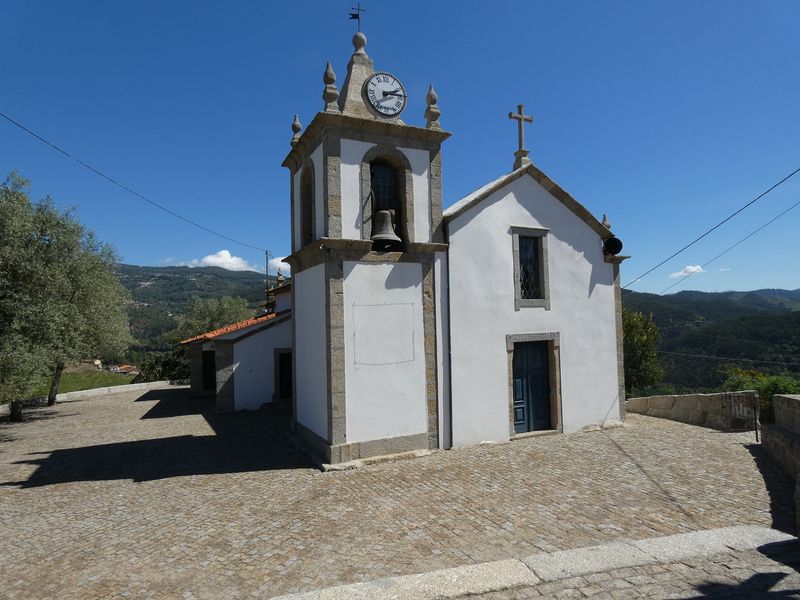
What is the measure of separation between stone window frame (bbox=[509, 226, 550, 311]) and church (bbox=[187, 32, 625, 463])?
4 centimetres

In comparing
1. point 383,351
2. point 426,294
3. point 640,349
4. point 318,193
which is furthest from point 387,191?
point 640,349

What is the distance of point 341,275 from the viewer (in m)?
8.75

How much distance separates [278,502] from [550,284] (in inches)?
306

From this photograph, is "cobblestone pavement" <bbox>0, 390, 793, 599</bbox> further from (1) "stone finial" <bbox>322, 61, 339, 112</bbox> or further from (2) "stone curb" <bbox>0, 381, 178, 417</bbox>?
(2) "stone curb" <bbox>0, 381, 178, 417</bbox>

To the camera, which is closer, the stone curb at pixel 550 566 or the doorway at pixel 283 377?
the stone curb at pixel 550 566

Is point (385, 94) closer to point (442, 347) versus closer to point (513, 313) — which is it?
point (442, 347)

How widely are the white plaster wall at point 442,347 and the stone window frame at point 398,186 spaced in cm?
93

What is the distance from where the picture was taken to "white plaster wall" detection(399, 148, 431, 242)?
31.5 ft

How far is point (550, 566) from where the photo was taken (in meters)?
4.60

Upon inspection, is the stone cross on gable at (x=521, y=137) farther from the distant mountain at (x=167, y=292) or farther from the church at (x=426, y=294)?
the distant mountain at (x=167, y=292)

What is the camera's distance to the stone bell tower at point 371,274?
8.71 m

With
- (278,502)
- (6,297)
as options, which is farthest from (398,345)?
(6,297)

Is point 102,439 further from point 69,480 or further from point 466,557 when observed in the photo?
point 466,557

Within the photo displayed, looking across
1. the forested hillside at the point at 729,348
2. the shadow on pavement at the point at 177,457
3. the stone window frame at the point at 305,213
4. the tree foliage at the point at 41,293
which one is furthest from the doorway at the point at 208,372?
the forested hillside at the point at 729,348
